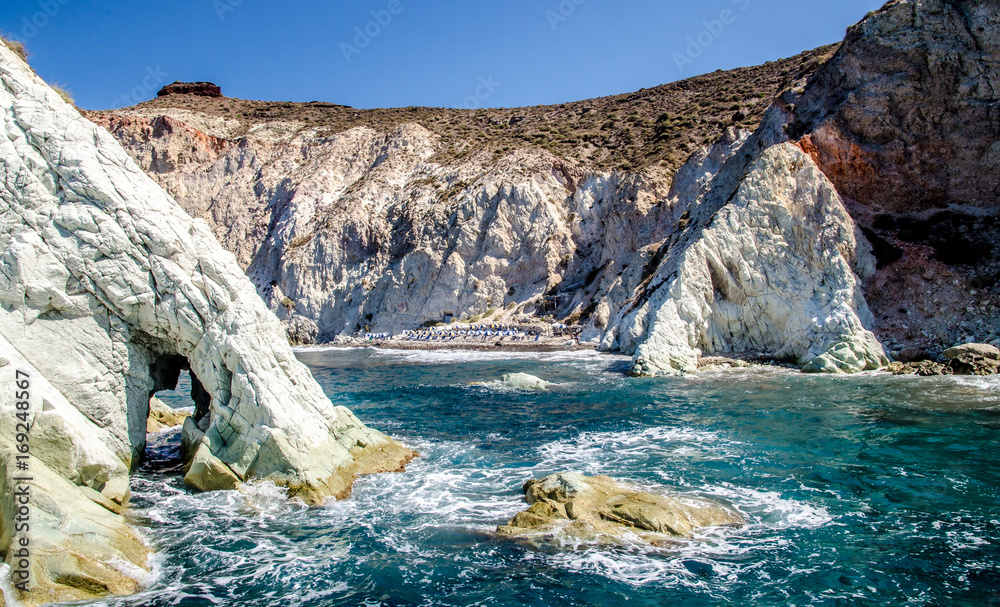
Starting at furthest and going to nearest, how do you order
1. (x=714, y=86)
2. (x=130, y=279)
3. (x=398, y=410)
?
1. (x=714, y=86)
2. (x=398, y=410)
3. (x=130, y=279)

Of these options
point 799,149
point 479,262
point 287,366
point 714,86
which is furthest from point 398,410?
point 714,86

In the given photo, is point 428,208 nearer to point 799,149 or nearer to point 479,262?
point 479,262

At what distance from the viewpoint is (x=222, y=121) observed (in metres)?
80.5

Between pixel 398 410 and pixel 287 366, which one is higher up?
pixel 287 366

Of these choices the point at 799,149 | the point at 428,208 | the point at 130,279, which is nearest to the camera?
the point at 130,279

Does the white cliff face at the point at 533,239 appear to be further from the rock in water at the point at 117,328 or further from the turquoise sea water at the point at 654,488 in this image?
the rock in water at the point at 117,328

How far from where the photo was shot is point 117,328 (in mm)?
11102

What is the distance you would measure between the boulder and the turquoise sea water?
4.46m

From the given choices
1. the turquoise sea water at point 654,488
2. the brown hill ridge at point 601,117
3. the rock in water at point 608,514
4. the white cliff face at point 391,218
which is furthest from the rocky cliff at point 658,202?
the rock in water at point 608,514

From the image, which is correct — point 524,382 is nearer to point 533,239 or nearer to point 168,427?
point 168,427

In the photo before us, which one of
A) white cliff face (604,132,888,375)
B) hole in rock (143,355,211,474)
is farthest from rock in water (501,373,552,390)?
hole in rock (143,355,211,474)

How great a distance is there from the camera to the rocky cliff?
26.7 m

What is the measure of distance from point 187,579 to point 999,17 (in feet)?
134

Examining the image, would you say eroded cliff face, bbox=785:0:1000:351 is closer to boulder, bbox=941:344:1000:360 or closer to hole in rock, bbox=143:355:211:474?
boulder, bbox=941:344:1000:360
